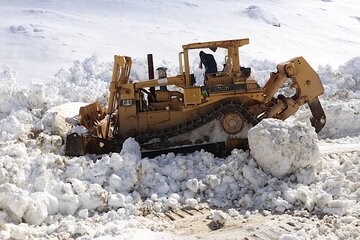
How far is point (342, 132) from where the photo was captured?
10336 millimetres

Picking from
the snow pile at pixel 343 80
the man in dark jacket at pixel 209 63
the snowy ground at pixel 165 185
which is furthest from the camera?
the snow pile at pixel 343 80

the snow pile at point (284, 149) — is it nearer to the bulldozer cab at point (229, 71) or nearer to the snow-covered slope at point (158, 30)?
the bulldozer cab at point (229, 71)

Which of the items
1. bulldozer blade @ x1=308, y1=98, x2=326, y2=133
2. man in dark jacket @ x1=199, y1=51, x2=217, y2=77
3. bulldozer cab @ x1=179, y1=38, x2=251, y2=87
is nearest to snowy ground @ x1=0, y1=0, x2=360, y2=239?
bulldozer blade @ x1=308, y1=98, x2=326, y2=133

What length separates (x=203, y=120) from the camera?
8750mm

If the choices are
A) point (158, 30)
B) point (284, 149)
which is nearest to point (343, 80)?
point (284, 149)

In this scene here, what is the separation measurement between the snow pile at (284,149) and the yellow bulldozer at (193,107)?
103cm

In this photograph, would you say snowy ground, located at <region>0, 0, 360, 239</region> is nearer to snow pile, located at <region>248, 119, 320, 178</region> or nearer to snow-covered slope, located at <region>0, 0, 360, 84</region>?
snow pile, located at <region>248, 119, 320, 178</region>

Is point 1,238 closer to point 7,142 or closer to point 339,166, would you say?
point 7,142

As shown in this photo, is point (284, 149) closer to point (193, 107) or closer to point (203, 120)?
point (203, 120)

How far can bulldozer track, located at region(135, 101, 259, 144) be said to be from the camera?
8727 millimetres

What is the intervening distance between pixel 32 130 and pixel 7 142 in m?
0.84

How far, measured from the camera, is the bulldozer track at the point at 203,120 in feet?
28.6

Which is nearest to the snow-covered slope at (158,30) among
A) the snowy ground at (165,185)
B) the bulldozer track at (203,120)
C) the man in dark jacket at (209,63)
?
the snowy ground at (165,185)

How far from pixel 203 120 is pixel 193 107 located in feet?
0.91
